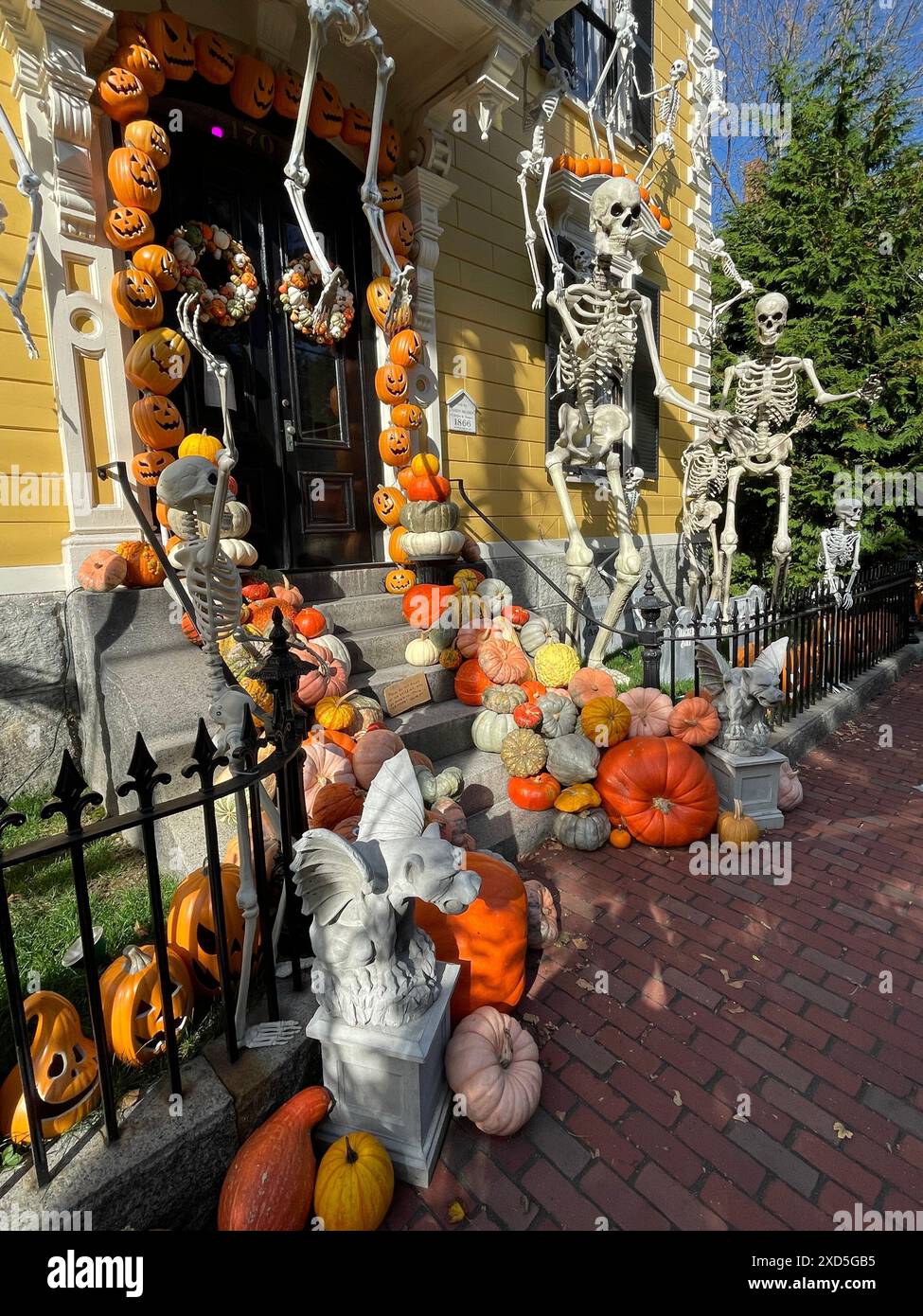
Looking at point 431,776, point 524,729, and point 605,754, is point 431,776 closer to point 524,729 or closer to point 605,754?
point 524,729

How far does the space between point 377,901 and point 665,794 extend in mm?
2535

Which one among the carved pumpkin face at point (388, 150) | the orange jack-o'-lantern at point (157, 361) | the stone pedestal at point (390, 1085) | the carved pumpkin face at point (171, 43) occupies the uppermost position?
the carved pumpkin face at point (388, 150)

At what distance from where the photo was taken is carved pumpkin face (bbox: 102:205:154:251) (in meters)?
3.84

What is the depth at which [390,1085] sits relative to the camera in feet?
6.02

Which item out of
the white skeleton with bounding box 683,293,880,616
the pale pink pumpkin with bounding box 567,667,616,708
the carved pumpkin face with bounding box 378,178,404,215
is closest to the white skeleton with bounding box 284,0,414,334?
the carved pumpkin face with bounding box 378,178,404,215

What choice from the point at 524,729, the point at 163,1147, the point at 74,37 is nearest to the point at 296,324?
the point at 74,37

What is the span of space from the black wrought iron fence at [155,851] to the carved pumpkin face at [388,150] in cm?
531

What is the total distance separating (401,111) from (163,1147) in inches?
300

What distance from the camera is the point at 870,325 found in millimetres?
8555

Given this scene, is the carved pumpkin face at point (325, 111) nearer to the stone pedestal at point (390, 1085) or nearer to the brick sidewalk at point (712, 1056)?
the brick sidewalk at point (712, 1056)

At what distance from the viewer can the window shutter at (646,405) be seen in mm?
8953

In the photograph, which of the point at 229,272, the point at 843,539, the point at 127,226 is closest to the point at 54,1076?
the point at 127,226

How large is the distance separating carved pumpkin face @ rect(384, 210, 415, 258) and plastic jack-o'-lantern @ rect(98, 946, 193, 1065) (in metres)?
5.91

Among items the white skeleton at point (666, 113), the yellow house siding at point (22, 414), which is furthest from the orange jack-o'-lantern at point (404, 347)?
the white skeleton at point (666, 113)
